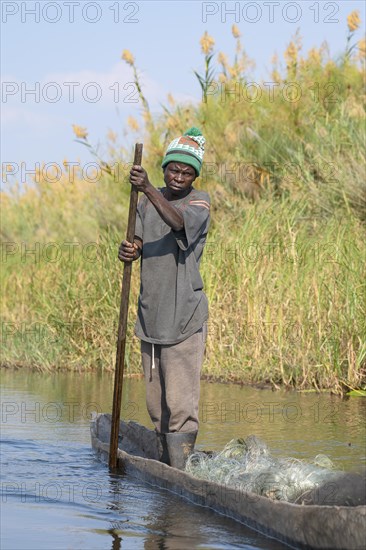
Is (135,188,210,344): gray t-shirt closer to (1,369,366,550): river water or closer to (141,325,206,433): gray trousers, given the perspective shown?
(141,325,206,433): gray trousers

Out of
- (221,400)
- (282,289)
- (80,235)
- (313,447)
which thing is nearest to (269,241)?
(282,289)

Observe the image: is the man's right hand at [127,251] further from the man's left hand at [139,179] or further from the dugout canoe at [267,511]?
the dugout canoe at [267,511]

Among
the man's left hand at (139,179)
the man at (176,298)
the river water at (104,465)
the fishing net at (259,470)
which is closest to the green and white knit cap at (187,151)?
the man at (176,298)

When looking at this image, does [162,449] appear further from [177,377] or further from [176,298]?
[176,298]

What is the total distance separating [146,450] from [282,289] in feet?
11.9

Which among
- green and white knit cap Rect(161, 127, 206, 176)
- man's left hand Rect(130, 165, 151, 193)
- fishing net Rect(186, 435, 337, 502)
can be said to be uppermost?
green and white knit cap Rect(161, 127, 206, 176)

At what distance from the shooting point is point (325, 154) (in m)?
15.5

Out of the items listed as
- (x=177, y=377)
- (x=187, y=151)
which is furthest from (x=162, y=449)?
(x=187, y=151)

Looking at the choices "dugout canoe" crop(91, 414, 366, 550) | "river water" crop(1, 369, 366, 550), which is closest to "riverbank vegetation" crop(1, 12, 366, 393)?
"river water" crop(1, 369, 366, 550)

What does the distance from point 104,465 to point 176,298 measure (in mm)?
1615

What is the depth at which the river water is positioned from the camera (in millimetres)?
6156

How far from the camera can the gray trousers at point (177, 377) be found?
287 inches

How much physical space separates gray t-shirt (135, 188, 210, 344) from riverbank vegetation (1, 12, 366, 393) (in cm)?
400

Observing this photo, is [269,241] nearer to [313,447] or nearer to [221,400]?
[221,400]
